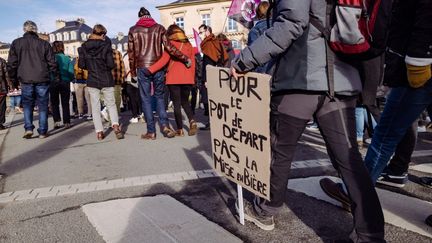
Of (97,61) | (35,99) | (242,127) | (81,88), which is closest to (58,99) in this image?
(81,88)

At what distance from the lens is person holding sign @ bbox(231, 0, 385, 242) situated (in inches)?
A: 85.6

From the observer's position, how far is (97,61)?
6609 millimetres

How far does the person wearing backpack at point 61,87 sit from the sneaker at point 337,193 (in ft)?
23.5

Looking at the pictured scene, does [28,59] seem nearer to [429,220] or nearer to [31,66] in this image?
[31,66]

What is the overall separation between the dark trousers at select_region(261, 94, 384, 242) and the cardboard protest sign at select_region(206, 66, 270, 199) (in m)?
0.11

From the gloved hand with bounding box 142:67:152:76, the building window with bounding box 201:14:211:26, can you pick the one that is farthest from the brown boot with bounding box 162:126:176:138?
the building window with bounding box 201:14:211:26

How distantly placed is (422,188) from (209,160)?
8.02ft

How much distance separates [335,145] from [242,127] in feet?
2.02

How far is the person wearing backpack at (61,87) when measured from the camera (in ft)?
28.2

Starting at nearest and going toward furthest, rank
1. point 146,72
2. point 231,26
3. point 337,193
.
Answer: point 337,193, point 146,72, point 231,26

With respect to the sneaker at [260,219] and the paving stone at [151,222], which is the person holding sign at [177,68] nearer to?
the paving stone at [151,222]

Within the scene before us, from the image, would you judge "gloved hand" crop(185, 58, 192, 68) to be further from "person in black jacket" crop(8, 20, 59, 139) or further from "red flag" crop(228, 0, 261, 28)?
"person in black jacket" crop(8, 20, 59, 139)

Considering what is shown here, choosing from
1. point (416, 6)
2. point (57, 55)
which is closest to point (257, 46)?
point (416, 6)

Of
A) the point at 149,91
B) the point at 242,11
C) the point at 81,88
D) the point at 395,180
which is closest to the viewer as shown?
the point at 395,180
